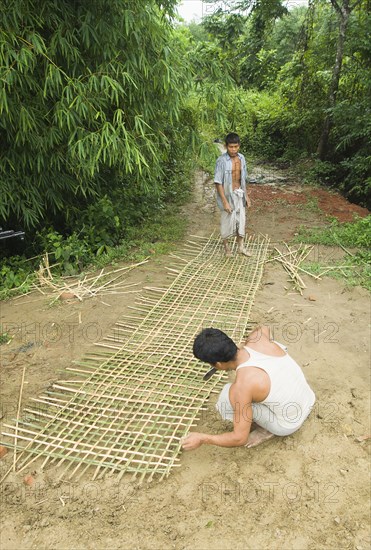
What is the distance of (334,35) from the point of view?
8.11 metres

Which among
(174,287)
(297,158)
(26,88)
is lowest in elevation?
(174,287)

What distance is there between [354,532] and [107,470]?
1134 millimetres

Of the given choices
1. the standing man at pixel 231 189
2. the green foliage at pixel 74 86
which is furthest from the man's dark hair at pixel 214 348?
the standing man at pixel 231 189

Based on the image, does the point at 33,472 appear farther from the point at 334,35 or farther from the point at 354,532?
the point at 334,35

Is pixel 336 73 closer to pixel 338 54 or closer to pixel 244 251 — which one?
pixel 338 54

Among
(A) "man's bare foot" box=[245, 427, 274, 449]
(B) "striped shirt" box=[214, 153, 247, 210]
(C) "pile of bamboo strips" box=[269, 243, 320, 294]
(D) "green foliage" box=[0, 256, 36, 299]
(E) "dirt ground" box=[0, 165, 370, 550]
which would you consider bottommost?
(E) "dirt ground" box=[0, 165, 370, 550]

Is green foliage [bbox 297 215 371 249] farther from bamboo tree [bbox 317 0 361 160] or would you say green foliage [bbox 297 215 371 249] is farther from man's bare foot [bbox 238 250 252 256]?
bamboo tree [bbox 317 0 361 160]

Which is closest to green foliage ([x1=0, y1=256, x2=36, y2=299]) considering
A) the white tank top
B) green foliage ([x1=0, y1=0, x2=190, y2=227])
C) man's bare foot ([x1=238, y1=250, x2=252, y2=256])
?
green foliage ([x1=0, y1=0, x2=190, y2=227])

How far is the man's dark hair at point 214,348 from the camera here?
5.89 feet

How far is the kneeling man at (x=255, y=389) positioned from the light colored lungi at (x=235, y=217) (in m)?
2.40

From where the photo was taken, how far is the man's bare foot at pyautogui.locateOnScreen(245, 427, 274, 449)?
85.1 inches

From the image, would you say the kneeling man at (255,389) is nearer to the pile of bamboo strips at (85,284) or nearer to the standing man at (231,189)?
the pile of bamboo strips at (85,284)

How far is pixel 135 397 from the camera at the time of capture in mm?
2504

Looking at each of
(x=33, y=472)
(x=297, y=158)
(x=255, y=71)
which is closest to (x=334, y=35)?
(x=297, y=158)
